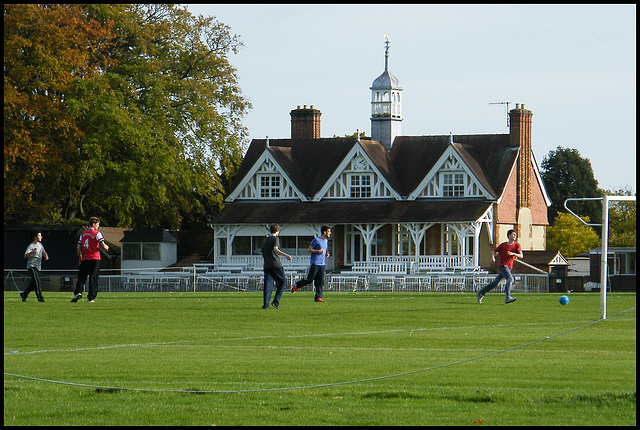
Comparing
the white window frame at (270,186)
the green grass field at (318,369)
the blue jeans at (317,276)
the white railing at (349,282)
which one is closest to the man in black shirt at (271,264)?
the green grass field at (318,369)

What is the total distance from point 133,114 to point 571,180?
48701mm

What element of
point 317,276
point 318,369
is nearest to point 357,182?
point 317,276

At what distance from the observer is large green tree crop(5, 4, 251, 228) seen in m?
48.5

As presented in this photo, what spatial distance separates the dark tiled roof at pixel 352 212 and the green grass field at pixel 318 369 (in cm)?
3240

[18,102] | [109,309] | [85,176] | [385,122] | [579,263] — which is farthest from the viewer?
[579,263]

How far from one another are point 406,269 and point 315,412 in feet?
143

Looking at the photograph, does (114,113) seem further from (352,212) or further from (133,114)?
(352,212)

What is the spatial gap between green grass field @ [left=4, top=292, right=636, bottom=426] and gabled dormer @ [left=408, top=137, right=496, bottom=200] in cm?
3348

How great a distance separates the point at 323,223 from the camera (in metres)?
55.6

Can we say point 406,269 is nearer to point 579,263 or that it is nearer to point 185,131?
point 185,131

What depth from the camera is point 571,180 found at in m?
88.6

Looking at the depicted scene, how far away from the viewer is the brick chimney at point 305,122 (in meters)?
61.5

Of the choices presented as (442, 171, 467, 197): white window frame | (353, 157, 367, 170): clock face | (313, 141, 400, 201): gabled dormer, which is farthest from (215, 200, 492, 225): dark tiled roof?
(353, 157, 367, 170): clock face

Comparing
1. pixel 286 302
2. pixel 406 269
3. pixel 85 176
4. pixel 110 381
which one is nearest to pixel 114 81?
pixel 85 176
